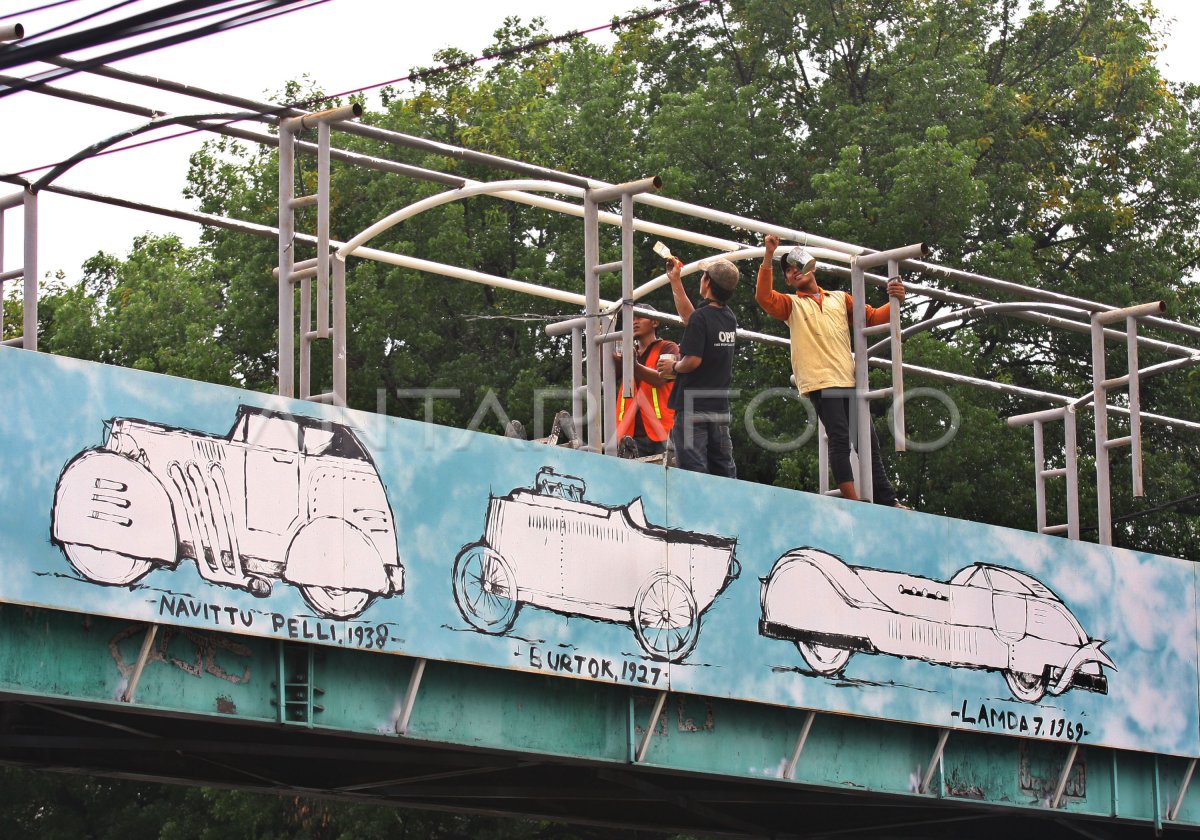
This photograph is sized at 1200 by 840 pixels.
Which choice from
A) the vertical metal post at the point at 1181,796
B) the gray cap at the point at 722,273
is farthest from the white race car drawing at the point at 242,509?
the vertical metal post at the point at 1181,796

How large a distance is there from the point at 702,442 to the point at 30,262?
425cm

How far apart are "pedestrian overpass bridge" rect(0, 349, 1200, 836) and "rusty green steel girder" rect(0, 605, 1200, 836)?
0.8 inches

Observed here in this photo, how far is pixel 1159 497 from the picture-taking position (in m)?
28.6

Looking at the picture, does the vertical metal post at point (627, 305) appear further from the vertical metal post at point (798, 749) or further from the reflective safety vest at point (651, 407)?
the vertical metal post at point (798, 749)

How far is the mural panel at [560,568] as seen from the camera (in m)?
9.78

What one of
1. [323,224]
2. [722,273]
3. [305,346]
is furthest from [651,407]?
[323,224]

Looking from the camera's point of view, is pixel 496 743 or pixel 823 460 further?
pixel 823 460

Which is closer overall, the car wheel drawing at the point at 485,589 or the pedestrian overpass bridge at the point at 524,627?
the pedestrian overpass bridge at the point at 524,627

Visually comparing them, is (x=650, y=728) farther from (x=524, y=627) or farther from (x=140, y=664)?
(x=140, y=664)

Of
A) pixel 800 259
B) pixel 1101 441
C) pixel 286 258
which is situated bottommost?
pixel 1101 441

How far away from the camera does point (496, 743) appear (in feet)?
37.7

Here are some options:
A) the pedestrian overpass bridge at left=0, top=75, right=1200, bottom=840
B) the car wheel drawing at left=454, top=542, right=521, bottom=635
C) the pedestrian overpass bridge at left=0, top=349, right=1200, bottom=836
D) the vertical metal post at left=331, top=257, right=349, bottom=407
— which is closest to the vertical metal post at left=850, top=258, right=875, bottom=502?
the pedestrian overpass bridge at left=0, top=75, right=1200, bottom=840

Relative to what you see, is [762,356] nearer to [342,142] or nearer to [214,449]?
[342,142]

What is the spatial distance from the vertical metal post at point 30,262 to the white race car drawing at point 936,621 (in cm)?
467
